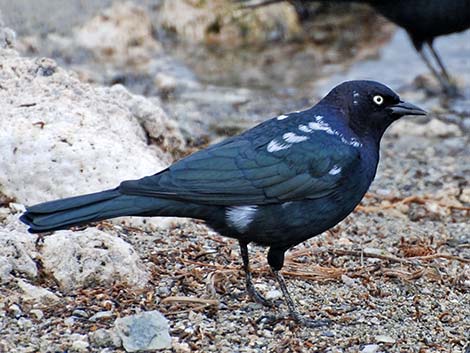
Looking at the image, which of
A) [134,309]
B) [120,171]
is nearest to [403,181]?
[120,171]

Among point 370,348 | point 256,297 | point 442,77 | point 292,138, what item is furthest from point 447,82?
point 370,348

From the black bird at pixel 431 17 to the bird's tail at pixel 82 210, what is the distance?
19.4ft

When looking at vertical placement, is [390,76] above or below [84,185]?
below

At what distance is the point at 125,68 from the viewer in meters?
9.57

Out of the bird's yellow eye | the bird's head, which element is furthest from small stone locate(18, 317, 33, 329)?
the bird's yellow eye

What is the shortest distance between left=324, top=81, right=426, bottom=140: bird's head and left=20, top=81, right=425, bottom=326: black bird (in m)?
0.09

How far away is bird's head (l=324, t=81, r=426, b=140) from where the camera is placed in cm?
447

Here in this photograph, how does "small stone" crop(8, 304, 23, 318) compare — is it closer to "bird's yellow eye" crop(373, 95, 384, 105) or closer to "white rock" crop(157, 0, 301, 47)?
"bird's yellow eye" crop(373, 95, 384, 105)

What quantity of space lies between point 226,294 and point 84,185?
101 centimetres

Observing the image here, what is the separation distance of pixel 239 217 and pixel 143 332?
686mm

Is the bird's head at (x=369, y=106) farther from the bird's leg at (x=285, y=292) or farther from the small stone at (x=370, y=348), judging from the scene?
the small stone at (x=370, y=348)

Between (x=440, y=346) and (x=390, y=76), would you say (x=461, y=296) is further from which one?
(x=390, y=76)

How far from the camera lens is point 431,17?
9.50 meters

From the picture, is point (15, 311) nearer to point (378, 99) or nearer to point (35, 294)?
point (35, 294)
